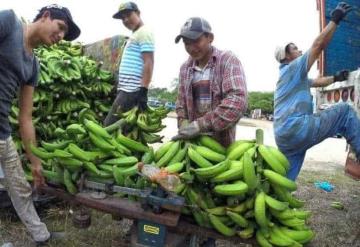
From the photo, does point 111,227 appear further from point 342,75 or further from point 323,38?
point 342,75

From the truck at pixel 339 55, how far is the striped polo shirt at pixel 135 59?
2212 millimetres

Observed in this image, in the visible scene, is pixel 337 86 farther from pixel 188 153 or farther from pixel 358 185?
pixel 188 153

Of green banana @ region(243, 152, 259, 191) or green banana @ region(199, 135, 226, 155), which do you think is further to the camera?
green banana @ region(199, 135, 226, 155)

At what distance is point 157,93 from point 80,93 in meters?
55.2

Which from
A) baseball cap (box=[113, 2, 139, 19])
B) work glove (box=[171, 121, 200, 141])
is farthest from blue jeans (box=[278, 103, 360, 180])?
baseball cap (box=[113, 2, 139, 19])

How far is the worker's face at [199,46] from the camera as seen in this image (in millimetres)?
3070

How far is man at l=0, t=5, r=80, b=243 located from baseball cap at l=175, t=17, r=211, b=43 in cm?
85

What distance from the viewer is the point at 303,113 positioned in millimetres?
3959

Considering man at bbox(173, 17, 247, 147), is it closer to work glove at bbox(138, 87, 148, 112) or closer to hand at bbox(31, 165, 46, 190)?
work glove at bbox(138, 87, 148, 112)

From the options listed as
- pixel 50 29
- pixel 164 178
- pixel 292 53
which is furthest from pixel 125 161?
pixel 292 53

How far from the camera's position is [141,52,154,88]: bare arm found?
4777 millimetres

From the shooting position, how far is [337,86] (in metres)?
5.06

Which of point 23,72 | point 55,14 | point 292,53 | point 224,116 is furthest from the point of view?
point 292,53

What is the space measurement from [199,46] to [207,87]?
0.37 m
